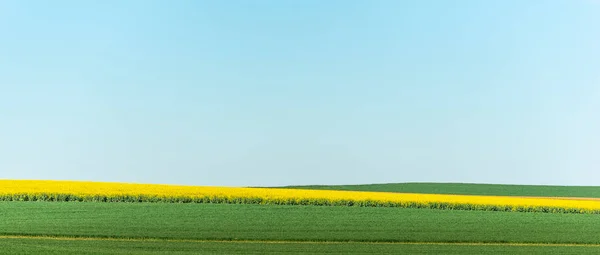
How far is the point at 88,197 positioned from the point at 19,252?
59.4 feet

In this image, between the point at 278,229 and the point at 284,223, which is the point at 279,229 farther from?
the point at 284,223

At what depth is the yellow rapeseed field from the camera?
3841 centimetres

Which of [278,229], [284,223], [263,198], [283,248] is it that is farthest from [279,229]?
[263,198]

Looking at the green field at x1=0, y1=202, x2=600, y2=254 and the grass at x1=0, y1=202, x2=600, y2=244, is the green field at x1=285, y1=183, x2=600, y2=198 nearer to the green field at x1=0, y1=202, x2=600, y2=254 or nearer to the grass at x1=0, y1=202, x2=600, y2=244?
the grass at x1=0, y1=202, x2=600, y2=244

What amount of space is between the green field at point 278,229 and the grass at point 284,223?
4 cm

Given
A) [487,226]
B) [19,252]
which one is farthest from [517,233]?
[19,252]

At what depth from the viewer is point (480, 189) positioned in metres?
67.5

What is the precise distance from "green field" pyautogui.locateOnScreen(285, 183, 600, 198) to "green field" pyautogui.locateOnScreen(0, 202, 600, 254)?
2902 cm

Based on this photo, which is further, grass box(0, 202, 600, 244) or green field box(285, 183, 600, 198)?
green field box(285, 183, 600, 198)

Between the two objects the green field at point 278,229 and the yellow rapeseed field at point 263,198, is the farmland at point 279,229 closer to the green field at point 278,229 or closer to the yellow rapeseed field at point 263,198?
the green field at point 278,229

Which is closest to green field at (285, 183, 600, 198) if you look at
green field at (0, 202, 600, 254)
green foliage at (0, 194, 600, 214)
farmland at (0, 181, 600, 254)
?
green foliage at (0, 194, 600, 214)

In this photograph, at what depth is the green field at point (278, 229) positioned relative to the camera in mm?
26719

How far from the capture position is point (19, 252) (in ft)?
66.5

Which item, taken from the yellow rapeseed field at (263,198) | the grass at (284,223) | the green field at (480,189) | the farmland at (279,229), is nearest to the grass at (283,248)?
the farmland at (279,229)
